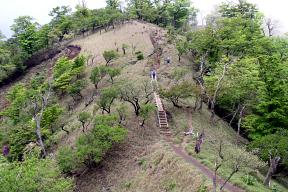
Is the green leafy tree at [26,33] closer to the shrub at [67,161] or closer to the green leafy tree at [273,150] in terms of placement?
the shrub at [67,161]

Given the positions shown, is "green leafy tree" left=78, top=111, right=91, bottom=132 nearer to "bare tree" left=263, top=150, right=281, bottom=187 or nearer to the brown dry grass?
the brown dry grass

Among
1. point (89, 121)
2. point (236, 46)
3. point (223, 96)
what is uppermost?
point (236, 46)

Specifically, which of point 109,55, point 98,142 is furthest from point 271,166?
point 109,55

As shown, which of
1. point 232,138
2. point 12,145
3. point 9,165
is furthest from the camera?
point 12,145

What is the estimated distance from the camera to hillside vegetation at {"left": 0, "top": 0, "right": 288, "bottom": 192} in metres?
31.6

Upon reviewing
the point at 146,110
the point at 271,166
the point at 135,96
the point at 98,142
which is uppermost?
the point at 135,96

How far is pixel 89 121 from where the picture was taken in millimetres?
46219

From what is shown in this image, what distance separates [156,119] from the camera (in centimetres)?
4356

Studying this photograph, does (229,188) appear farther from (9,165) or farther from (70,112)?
(70,112)

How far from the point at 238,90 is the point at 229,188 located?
19.7 meters

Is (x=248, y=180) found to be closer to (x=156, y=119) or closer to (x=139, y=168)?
(x=139, y=168)

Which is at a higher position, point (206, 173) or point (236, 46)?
point (236, 46)

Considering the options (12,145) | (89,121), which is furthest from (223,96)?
(12,145)

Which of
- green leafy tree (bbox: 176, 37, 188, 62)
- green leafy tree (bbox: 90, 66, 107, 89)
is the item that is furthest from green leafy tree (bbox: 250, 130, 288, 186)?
green leafy tree (bbox: 176, 37, 188, 62)
